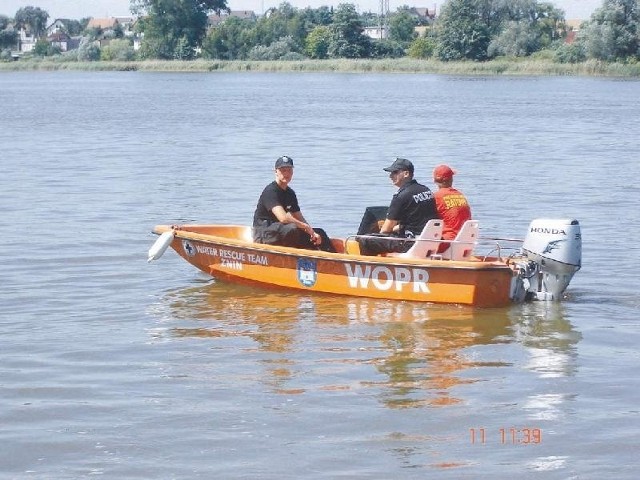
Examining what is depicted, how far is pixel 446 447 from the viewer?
8.22 meters

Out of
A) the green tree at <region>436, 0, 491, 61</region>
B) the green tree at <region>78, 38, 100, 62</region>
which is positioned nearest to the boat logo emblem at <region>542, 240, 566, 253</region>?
the green tree at <region>436, 0, 491, 61</region>

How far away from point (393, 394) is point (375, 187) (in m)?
14.5

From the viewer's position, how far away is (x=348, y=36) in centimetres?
11244

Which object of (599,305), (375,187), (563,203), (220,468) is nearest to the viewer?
(220,468)

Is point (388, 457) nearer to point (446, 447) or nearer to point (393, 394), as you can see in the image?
point (446, 447)

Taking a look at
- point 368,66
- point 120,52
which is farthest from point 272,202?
point 120,52

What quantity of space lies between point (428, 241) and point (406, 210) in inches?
19.7

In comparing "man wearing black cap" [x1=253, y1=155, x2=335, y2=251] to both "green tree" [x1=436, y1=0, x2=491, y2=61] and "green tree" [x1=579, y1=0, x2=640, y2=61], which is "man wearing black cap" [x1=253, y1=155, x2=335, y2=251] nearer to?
"green tree" [x1=579, y1=0, x2=640, y2=61]

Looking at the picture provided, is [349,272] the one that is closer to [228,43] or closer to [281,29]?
[228,43]

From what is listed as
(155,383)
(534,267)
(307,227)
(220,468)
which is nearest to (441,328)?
(534,267)

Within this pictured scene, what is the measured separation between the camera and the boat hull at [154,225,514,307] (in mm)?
12117

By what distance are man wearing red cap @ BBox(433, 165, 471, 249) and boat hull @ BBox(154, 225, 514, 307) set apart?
43cm
